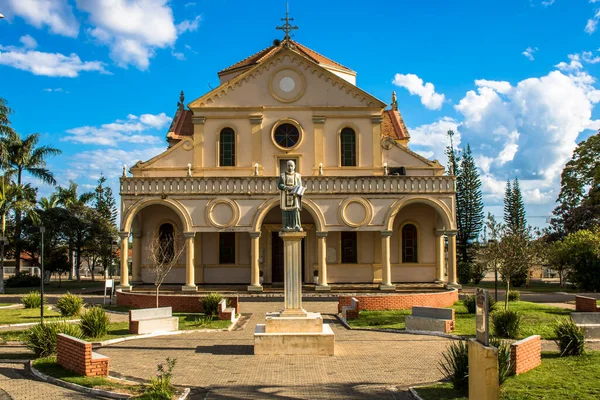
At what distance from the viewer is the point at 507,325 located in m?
15.9

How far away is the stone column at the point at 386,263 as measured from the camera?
28516mm

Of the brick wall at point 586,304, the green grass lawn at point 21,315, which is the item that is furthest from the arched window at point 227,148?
the brick wall at point 586,304

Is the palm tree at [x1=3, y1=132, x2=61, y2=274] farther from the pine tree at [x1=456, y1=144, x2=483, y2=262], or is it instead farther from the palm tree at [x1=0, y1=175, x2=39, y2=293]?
the pine tree at [x1=456, y1=144, x2=483, y2=262]

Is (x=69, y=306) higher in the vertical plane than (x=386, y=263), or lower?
lower

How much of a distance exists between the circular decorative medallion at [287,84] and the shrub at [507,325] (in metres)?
19.0

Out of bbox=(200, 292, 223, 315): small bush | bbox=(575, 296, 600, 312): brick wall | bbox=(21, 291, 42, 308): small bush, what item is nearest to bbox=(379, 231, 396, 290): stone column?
bbox=(575, 296, 600, 312): brick wall

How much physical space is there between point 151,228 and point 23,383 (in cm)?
2026

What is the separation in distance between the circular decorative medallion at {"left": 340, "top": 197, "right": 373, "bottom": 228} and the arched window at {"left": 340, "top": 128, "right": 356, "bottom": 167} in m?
3.22

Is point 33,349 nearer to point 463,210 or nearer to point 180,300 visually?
point 180,300

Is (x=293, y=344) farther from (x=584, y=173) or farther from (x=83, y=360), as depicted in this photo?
(x=584, y=173)

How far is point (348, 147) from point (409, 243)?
20.3ft

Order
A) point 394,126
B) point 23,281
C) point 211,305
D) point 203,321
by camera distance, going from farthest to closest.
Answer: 1. point 23,281
2. point 394,126
3. point 211,305
4. point 203,321

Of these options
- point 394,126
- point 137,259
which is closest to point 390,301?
point 137,259

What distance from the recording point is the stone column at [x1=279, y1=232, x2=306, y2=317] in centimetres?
1435
